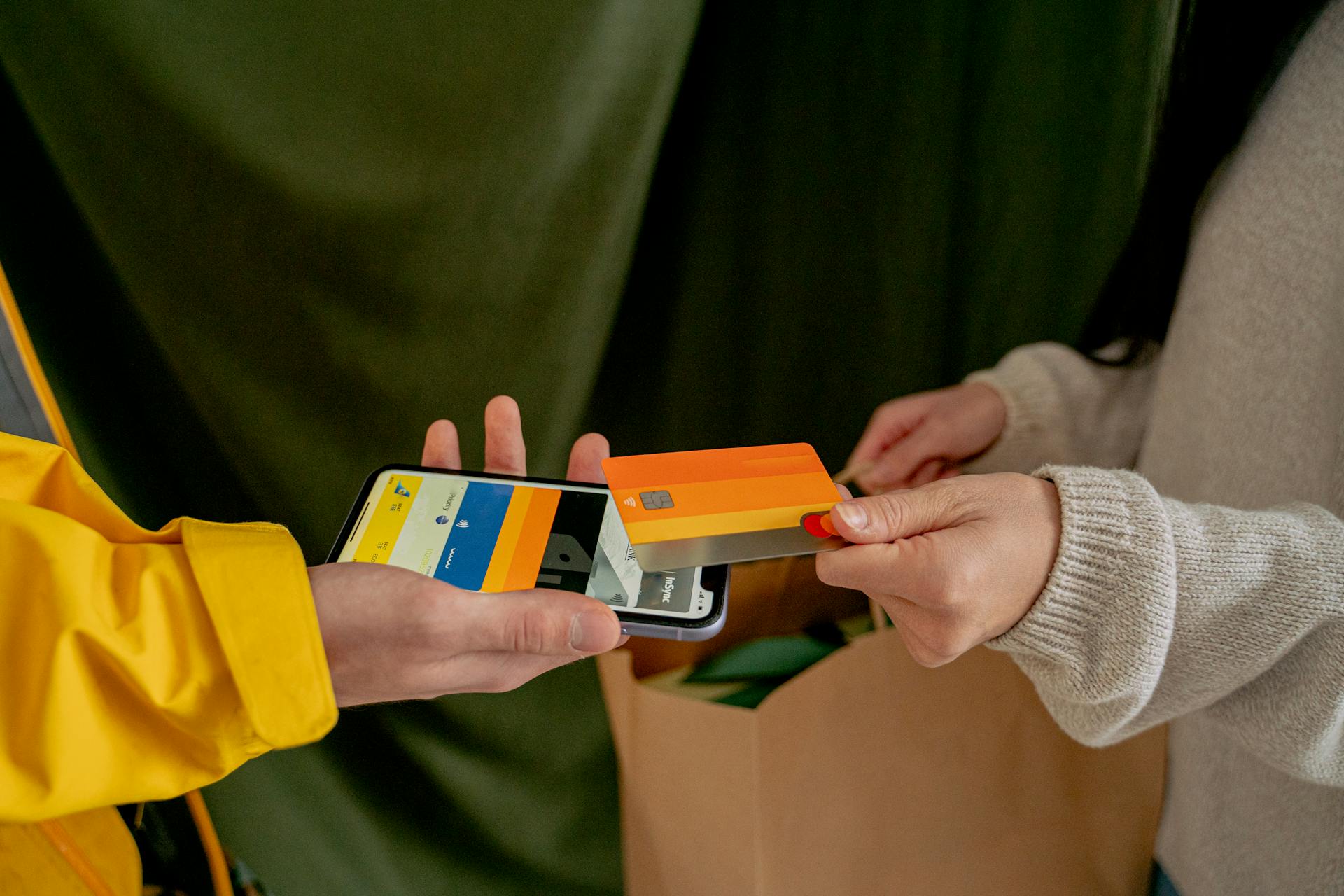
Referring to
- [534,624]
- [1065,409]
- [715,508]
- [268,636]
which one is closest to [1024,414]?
[1065,409]

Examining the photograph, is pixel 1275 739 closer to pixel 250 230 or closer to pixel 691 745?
pixel 691 745

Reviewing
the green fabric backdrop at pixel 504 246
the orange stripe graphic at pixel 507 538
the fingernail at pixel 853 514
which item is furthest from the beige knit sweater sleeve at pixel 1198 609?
the green fabric backdrop at pixel 504 246

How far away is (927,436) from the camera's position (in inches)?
27.1

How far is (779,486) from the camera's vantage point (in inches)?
18.8

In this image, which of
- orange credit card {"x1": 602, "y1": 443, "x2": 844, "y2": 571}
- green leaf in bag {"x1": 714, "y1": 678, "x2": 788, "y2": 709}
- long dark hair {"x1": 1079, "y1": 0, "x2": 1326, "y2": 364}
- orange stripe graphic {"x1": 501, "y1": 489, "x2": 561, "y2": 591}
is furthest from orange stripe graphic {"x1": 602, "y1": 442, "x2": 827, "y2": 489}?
long dark hair {"x1": 1079, "y1": 0, "x2": 1326, "y2": 364}

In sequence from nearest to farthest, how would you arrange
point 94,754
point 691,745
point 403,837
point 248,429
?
point 94,754
point 691,745
point 248,429
point 403,837

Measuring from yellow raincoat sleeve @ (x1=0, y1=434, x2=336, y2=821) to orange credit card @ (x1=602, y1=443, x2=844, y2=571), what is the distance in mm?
179

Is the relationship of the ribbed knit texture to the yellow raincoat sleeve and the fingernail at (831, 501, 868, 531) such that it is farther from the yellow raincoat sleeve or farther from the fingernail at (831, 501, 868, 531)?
the yellow raincoat sleeve

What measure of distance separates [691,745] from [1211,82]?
0.62 metres

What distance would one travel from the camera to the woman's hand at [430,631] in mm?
395

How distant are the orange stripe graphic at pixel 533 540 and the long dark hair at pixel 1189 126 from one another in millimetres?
518

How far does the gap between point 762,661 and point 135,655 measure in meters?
0.45

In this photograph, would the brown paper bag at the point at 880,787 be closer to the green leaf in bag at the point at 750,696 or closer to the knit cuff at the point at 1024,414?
the green leaf in bag at the point at 750,696

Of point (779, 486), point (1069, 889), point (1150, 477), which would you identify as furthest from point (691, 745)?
point (1150, 477)
